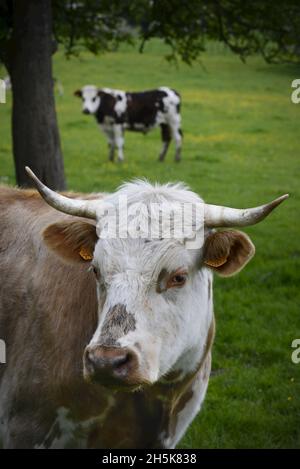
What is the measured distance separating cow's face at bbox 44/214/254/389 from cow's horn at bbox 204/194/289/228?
0.06 meters

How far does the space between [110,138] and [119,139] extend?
0.41 meters

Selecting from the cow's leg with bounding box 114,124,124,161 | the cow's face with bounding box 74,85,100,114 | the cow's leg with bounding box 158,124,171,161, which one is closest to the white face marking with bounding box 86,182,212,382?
the cow's leg with bounding box 114,124,124,161

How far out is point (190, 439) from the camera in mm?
5352

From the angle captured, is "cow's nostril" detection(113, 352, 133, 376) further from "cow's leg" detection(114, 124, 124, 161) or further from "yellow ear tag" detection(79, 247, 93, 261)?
"cow's leg" detection(114, 124, 124, 161)

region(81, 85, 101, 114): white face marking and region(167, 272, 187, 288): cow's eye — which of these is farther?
region(81, 85, 101, 114): white face marking

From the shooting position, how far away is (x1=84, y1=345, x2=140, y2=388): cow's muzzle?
3184 millimetres

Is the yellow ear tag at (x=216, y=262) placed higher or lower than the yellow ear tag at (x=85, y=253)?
higher

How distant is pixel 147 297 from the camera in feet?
11.4

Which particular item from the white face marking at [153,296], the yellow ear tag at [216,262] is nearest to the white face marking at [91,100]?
the white face marking at [153,296]

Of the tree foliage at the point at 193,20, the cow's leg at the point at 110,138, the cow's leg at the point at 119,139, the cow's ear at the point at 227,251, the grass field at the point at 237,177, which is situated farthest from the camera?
the cow's leg at the point at 110,138

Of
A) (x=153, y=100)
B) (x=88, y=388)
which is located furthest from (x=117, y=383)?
(x=153, y=100)

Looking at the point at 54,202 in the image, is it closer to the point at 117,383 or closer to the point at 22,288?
the point at 22,288

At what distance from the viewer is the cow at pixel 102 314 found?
11.5 feet

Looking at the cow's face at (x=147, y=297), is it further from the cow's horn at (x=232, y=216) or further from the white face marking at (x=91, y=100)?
the white face marking at (x=91, y=100)
